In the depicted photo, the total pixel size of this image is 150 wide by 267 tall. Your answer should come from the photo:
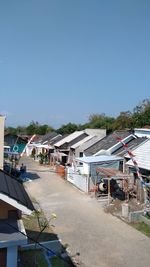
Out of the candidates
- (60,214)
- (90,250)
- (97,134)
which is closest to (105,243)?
(90,250)

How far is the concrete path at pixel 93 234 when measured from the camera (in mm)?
13625

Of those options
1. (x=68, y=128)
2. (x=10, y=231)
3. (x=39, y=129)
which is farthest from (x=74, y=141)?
(x=39, y=129)

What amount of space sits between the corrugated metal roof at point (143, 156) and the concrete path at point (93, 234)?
4168 millimetres

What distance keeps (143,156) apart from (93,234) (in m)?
9.32

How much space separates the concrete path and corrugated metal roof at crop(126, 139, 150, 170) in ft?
13.7

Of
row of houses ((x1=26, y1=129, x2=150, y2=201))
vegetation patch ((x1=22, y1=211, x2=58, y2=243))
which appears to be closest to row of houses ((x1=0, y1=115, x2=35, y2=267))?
vegetation patch ((x1=22, y1=211, x2=58, y2=243))

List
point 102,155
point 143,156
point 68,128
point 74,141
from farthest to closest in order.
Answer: point 68,128 → point 74,141 → point 102,155 → point 143,156

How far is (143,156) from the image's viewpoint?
24.2m

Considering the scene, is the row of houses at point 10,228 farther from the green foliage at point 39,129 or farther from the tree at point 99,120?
the green foliage at point 39,129

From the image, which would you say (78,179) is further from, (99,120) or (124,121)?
(99,120)

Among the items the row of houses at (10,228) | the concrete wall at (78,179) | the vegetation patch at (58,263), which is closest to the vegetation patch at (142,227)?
the vegetation patch at (58,263)

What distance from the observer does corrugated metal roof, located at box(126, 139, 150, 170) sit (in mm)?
22828

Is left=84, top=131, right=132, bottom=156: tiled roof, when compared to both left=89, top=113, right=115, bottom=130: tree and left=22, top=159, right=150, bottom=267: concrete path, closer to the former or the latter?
left=22, top=159, right=150, bottom=267: concrete path

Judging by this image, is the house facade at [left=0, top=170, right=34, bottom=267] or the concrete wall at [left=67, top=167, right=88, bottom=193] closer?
the house facade at [left=0, top=170, right=34, bottom=267]
